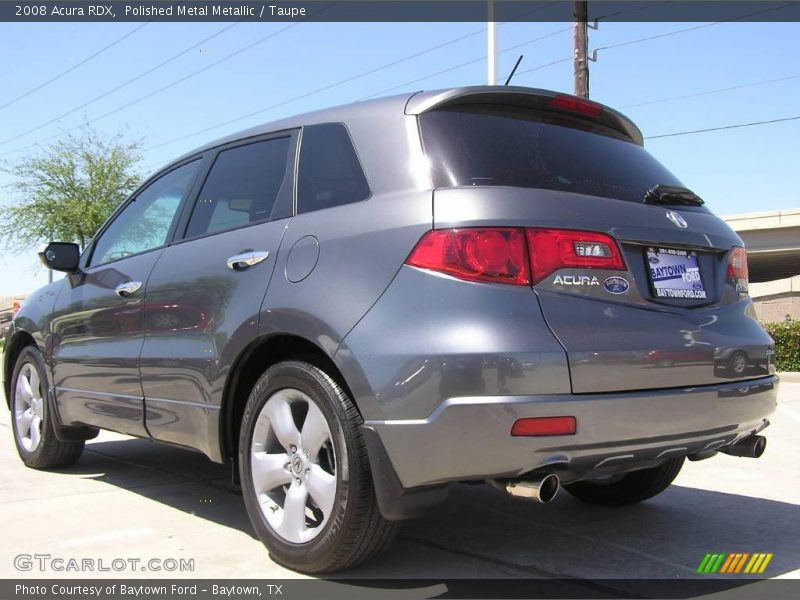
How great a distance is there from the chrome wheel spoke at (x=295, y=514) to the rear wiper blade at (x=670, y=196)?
1.81 metres

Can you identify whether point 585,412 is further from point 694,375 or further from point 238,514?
point 238,514

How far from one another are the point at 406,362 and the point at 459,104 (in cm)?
111

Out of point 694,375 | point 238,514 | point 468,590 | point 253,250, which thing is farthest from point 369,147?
point 238,514

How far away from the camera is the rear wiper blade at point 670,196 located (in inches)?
134

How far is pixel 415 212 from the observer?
3020 millimetres

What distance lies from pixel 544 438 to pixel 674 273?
92 cm

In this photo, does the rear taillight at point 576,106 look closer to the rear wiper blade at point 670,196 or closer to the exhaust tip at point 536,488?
the rear wiper blade at point 670,196

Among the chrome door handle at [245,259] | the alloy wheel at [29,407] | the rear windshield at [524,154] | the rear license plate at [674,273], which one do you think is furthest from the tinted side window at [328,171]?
the alloy wheel at [29,407]

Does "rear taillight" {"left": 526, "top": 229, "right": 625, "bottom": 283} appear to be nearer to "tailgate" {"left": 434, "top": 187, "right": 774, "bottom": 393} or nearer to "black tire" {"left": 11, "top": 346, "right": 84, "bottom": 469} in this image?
"tailgate" {"left": 434, "top": 187, "right": 774, "bottom": 393}

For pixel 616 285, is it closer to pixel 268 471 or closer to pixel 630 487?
pixel 268 471

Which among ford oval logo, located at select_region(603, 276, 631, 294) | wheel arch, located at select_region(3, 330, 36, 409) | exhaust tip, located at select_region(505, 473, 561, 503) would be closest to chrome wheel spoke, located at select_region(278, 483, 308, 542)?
exhaust tip, located at select_region(505, 473, 561, 503)

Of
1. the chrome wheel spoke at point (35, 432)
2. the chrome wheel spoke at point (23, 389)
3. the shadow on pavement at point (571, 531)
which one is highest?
the chrome wheel spoke at point (23, 389)

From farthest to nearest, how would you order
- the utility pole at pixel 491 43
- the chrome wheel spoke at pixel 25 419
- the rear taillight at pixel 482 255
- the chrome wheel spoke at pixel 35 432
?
the utility pole at pixel 491 43
the chrome wheel spoke at pixel 25 419
the chrome wheel spoke at pixel 35 432
the rear taillight at pixel 482 255

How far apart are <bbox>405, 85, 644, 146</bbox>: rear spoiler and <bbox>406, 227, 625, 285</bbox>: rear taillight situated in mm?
647
